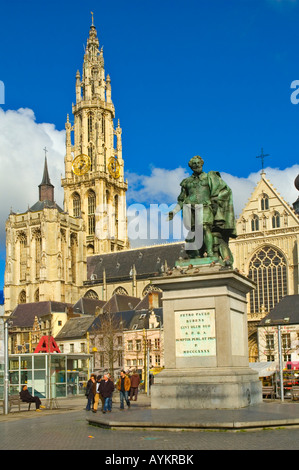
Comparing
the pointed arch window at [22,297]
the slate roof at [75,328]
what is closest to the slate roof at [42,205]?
the pointed arch window at [22,297]

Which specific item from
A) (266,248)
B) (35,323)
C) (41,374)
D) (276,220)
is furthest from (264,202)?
(41,374)

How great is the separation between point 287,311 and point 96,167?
201 ft

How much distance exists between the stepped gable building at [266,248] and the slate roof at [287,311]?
347cm

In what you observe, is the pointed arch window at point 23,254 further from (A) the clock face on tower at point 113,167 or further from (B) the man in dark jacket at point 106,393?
(B) the man in dark jacket at point 106,393

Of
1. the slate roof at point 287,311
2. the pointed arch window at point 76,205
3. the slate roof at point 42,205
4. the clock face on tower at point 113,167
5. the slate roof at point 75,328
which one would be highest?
the clock face on tower at point 113,167

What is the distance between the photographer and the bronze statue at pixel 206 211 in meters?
14.8

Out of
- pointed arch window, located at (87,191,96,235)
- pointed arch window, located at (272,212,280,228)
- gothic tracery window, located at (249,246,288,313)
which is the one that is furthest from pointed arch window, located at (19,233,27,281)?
pointed arch window, located at (272,212,280,228)

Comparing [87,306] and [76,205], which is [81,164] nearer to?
[76,205]

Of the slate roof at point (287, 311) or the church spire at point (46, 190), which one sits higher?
the church spire at point (46, 190)

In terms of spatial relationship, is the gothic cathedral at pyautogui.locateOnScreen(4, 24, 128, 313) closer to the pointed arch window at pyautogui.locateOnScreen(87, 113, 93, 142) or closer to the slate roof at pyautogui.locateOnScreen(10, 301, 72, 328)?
→ the pointed arch window at pyautogui.locateOnScreen(87, 113, 93, 142)

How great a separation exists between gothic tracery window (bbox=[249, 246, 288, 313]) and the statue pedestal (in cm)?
4936

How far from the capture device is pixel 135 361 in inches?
2483

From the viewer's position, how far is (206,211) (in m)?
14.9
